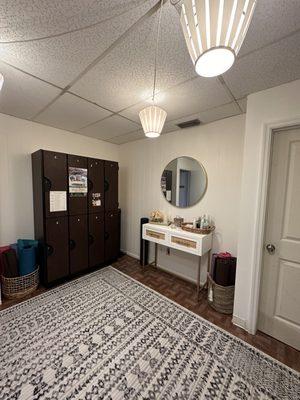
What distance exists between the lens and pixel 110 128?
2881mm

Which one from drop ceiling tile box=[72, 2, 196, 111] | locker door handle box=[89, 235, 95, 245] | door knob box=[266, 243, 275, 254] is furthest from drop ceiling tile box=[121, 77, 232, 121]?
locker door handle box=[89, 235, 95, 245]

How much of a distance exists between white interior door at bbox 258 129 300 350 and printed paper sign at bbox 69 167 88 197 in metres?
2.50

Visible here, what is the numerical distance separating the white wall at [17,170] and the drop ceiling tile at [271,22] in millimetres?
2854

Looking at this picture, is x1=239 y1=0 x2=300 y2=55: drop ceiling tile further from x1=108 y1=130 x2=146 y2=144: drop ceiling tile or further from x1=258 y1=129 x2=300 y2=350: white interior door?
x1=108 y1=130 x2=146 y2=144: drop ceiling tile

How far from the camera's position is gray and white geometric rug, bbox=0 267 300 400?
128 centimetres

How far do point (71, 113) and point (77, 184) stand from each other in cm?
100

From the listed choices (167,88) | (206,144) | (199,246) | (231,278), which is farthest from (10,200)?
(231,278)

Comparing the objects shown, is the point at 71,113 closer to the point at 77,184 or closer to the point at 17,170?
the point at 77,184

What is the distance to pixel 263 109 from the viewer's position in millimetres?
1701

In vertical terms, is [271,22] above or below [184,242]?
above

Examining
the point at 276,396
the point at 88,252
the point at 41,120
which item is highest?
the point at 41,120

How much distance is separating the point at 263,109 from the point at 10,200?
11.0 ft

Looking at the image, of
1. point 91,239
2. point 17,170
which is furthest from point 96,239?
point 17,170

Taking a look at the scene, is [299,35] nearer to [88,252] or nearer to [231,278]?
[231,278]
